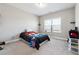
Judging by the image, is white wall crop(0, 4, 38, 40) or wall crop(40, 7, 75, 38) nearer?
white wall crop(0, 4, 38, 40)

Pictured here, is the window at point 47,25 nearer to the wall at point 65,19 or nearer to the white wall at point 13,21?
the wall at point 65,19

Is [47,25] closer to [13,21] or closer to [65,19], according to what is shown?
[65,19]

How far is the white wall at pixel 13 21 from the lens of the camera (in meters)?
3.18

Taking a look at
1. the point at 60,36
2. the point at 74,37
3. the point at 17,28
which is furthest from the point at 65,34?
the point at 17,28

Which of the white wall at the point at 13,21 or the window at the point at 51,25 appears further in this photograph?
the window at the point at 51,25

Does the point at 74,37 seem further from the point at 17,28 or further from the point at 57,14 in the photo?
the point at 17,28

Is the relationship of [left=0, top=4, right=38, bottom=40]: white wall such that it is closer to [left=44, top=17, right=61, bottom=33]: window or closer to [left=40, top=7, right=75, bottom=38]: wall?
[left=44, top=17, right=61, bottom=33]: window

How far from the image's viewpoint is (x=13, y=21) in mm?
3605

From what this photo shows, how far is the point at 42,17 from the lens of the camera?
15.3 ft

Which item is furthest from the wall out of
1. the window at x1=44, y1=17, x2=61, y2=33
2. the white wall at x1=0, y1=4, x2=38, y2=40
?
the white wall at x1=0, y1=4, x2=38, y2=40

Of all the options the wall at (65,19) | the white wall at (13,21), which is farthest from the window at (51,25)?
the white wall at (13,21)

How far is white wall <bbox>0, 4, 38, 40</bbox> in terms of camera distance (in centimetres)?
318

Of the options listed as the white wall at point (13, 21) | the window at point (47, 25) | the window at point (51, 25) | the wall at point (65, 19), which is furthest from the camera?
the window at point (47, 25)

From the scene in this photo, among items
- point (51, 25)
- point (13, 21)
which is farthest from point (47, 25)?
point (13, 21)
